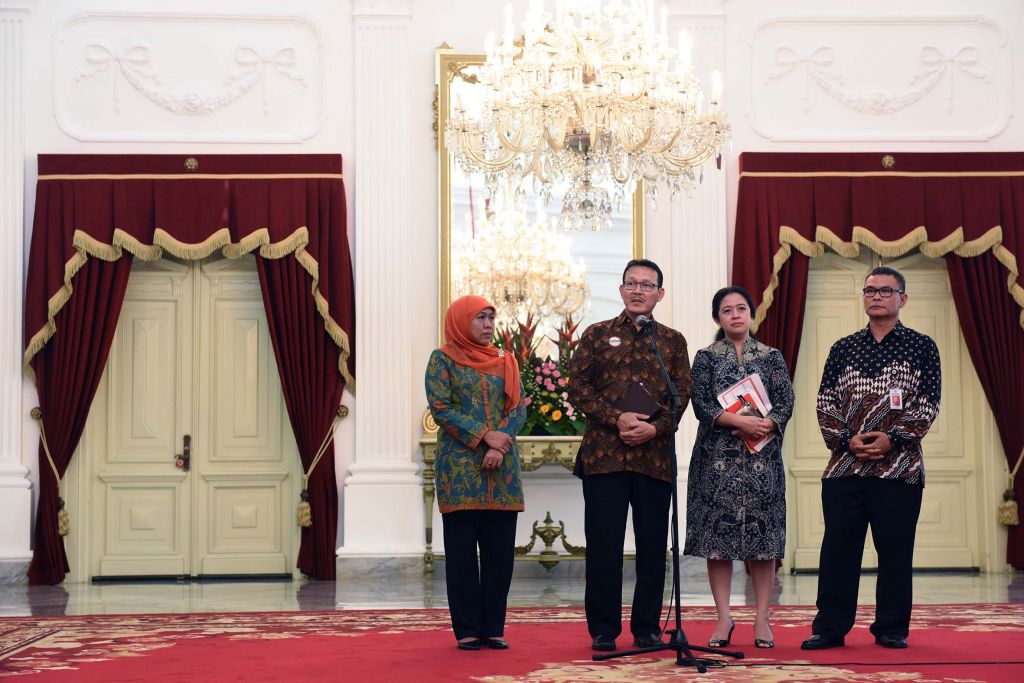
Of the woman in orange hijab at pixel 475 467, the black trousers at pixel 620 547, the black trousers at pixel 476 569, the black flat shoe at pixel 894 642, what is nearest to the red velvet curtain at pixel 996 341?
the black flat shoe at pixel 894 642

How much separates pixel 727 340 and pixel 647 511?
718 mm

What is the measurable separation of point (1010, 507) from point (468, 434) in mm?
4585

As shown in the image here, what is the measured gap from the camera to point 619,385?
14.3ft

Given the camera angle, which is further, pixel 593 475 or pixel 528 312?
pixel 528 312

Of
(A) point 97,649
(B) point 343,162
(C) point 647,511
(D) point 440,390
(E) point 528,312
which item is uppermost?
(B) point 343,162

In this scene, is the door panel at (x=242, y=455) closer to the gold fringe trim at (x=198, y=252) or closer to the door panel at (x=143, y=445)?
the door panel at (x=143, y=445)

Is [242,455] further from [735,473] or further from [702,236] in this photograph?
[735,473]

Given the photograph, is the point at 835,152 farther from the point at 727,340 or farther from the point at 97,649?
the point at 97,649

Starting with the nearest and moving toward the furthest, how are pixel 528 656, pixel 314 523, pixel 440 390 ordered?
pixel 528 656 → pixel 440 390 → pixel 314 523

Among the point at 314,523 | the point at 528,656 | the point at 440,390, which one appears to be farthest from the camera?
the point at 314,523

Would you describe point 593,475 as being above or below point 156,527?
above

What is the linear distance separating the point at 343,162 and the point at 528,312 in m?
1.55

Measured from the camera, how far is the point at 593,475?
4.34m

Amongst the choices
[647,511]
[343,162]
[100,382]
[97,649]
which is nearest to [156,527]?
[100,382]
